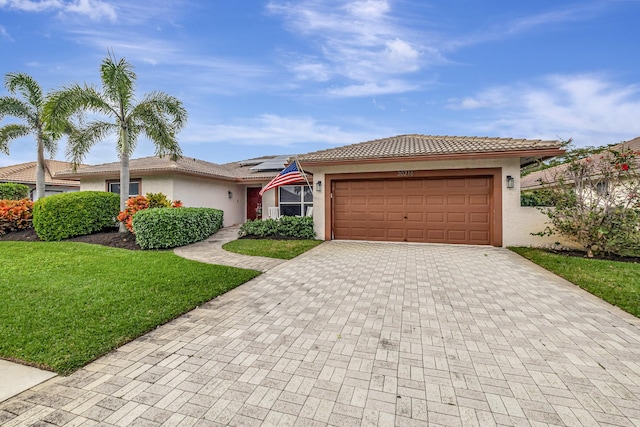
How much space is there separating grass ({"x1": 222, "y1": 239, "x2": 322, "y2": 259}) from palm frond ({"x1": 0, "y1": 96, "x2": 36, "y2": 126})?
1208cm

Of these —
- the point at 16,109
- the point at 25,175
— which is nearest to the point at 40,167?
the point at 16,109

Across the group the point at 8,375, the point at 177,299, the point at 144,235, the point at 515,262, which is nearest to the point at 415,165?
the point at 515,262

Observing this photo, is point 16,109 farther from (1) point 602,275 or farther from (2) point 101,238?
(1) point 602,275

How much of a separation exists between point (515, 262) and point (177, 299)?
7551 mm

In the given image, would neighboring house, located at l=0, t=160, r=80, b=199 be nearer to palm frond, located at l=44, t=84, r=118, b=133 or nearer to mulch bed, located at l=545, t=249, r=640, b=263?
palm frond, located at l=44, t=84, r=118, b=133

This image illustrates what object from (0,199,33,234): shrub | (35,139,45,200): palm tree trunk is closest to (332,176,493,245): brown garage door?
(0,199,33,234): shrub

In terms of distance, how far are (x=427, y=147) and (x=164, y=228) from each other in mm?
9240

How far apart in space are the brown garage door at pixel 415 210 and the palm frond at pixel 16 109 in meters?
14.6

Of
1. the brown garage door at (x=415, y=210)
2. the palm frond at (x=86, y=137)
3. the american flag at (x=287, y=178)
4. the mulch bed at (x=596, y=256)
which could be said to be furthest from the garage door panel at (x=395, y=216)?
the palm frond at (x=86, y=137)

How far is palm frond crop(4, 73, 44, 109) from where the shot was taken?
482 inches

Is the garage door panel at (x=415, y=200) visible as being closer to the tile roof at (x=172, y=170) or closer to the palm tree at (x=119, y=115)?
the tile roof at (x=172, y=170)

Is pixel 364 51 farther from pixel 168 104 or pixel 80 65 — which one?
pixel 80 65

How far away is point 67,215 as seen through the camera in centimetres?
1034

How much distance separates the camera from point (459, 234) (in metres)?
9.53
